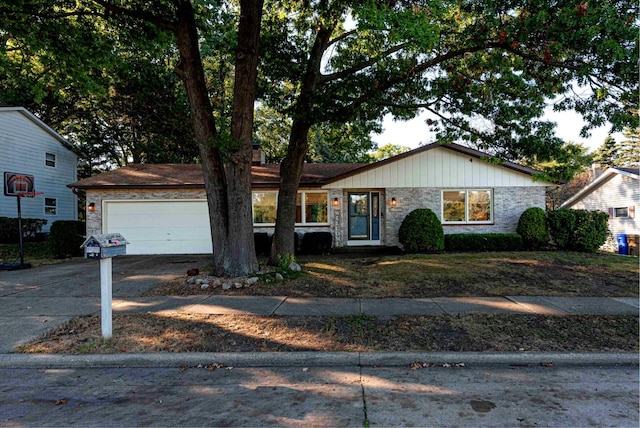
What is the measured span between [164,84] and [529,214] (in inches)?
638

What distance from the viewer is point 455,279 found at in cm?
786

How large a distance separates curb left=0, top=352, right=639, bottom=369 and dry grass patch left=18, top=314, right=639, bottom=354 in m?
0.14

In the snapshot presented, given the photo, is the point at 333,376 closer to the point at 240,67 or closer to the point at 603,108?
the point at 240,67

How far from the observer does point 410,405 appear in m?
3.15

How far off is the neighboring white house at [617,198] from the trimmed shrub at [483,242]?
7.98 m

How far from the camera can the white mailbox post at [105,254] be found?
14.6 feet

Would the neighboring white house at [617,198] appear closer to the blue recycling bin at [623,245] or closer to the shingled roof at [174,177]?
the blue recycling bin at [623,245]

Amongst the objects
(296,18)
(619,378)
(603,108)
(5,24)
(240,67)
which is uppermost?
(296,18)

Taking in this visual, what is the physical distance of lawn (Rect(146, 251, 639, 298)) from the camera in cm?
699

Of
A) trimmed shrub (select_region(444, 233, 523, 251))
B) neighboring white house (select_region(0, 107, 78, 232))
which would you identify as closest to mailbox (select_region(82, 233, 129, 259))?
trimmed shrub (select_region(444, 233, 523, 251))

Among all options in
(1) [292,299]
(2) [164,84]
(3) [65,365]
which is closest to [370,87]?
(1) [292,299]

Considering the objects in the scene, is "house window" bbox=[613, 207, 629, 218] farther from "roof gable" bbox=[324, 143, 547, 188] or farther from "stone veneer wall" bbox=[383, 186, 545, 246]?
"roof gable" bbox=[324, 143, 547, 188]

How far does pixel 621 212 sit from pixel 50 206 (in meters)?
31.4

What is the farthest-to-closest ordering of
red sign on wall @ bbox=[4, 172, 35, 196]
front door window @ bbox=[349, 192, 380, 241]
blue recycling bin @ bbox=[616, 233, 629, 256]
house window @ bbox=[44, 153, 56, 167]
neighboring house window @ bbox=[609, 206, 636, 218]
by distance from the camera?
1. house window @ bbox=[44, 153, 56, 167]
2. neighboring house window @ bbox=[609, 206, 636, 218]
3. blue recycling bin @ bbox=[616, 233, 629, 256]
4. front door window @ bbox=[349, 192, 380, 241]
5. red sign on wall @ bbox=[4, 172, 35, 196]
